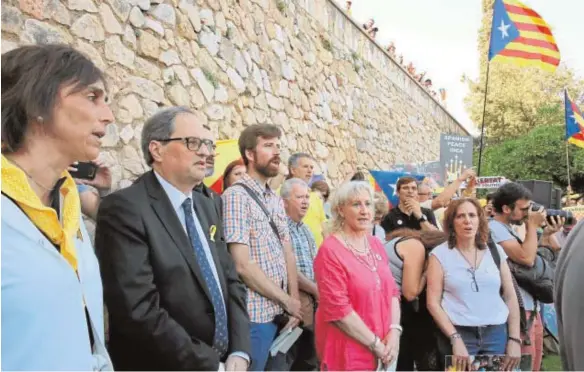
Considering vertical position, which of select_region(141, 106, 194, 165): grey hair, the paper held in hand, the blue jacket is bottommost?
the paper held in hand

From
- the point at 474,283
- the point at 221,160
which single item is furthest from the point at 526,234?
the point at 221,160

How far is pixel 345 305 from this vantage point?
3.26m

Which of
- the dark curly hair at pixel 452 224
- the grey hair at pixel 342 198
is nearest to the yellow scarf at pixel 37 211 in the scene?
the grey hair at pixel 342 198

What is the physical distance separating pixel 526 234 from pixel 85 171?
124 inches

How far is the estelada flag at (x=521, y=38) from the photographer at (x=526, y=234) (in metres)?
4.73

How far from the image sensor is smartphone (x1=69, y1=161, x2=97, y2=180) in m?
2.86

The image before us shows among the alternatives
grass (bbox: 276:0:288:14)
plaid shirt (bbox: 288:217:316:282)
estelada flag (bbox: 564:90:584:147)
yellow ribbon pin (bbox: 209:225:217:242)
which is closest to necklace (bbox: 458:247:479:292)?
plaid shirt (bbox: 288:217:316:282)

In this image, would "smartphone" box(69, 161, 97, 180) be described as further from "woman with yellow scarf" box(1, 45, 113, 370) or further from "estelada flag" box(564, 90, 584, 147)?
"estelada flag" box(564, 90, 584, 147)

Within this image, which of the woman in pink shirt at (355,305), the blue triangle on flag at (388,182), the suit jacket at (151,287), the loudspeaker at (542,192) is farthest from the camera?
the blue triangle on flag at (388,182)

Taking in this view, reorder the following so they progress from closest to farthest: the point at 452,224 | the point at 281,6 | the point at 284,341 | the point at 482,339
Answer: the point at 284,341, the point at 482,339, the point at 452,224, the point at 281,6

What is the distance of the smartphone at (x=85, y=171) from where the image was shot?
2.86 meters

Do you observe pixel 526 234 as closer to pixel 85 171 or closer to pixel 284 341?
pixel 284 341

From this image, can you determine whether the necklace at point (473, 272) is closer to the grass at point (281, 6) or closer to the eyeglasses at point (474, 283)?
the eyeglasses at point (474, 283)

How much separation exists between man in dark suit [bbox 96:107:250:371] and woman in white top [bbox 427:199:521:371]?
1.59 metres
